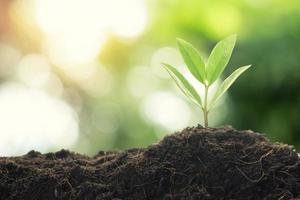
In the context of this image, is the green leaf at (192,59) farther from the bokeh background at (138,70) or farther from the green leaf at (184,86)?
the bokeh background at (138,70)

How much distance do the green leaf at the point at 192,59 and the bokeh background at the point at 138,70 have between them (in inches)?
62.0

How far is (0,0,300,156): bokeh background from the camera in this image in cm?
251

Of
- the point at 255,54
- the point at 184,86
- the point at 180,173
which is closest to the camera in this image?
the point at 180,173

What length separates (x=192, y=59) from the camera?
929mm

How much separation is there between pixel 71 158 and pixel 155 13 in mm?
2218

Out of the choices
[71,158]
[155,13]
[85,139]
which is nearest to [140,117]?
[85,139]

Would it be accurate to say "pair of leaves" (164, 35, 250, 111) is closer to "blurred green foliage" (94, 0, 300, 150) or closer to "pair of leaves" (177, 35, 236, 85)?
"pair of leaves" (177, 35, 236, 85)

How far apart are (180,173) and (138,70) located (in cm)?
236

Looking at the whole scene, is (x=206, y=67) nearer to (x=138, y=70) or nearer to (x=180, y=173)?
(x=180, y=173)

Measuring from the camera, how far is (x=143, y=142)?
9.38 ft

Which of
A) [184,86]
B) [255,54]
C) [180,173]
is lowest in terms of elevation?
[180,173]

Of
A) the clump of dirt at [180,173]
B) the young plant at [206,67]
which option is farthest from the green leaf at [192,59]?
the clump of dirt at [180,173]

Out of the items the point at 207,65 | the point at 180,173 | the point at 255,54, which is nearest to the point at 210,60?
the point at 207,65

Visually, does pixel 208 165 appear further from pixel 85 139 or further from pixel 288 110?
pixel 85 139
